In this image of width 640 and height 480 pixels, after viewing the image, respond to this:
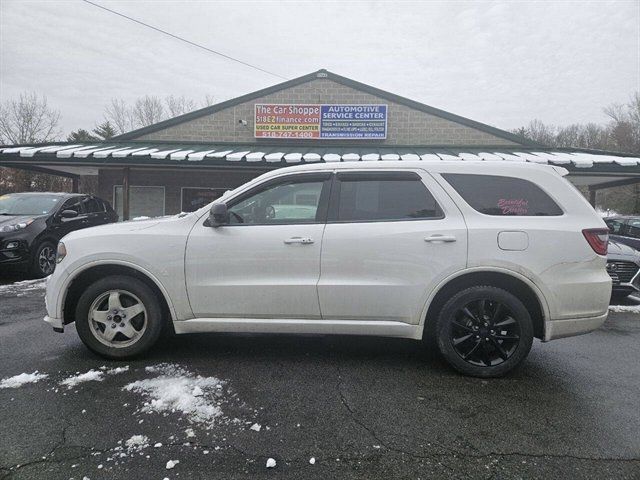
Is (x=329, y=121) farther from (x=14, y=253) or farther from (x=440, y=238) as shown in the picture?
(x=440, y=238)

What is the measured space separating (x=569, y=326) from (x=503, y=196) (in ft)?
3.96

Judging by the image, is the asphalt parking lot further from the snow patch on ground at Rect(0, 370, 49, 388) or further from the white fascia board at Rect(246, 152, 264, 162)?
the white fascia board at Rect(246, 152, 264, 162)

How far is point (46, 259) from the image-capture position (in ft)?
27.3

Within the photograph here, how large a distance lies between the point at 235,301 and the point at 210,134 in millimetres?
12368

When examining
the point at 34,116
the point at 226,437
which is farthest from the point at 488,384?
the point at 34,116

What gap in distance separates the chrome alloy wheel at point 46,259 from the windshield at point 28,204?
30.7 inches

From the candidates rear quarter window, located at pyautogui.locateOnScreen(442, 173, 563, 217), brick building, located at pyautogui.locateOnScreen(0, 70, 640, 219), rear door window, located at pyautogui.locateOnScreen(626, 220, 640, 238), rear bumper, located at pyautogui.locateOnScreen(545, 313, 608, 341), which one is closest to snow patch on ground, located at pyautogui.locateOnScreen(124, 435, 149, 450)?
rear quarter window, located at pyautogui.locateOnScreen(442, 173, 563, 217)

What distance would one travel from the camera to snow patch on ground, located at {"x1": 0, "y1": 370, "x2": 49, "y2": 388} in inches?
132

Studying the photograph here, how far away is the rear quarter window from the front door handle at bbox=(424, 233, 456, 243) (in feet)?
1.24

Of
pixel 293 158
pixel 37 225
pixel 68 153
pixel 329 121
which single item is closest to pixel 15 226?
pixel 37 225

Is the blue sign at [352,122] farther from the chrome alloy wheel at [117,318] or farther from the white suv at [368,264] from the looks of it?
the chrome alloy wheel at [117,318]

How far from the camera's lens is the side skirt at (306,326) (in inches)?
140

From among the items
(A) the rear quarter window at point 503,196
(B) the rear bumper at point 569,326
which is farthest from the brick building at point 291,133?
(B) the rear bumper at point 569,326

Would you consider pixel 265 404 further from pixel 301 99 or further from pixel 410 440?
pixel 301 99
